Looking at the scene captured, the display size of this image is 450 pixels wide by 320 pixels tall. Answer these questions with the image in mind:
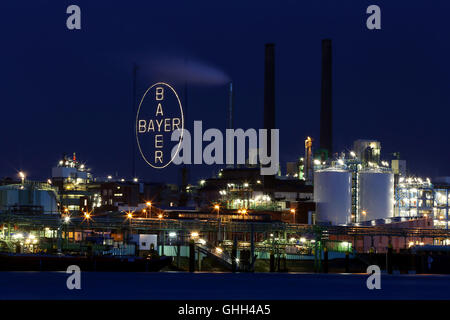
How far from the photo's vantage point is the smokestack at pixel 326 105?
302 ft

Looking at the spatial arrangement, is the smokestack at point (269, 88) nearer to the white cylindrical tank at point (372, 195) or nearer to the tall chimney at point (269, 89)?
the tall chimney at point (269, 89)

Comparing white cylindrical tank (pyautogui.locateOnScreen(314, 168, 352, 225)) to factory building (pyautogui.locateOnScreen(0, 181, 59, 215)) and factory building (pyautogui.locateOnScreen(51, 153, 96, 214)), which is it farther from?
factory building (pyautogui.locateOnScreen(51, 153, 96, 214))

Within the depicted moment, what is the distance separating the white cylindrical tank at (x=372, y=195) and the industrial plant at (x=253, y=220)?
0.39 ft

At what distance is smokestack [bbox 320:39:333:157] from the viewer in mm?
92000

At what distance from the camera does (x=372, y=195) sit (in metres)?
65.9

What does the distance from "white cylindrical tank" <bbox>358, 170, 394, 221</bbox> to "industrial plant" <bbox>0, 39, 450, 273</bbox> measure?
0.12 meters

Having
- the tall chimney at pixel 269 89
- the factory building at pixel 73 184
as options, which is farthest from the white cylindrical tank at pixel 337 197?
the factory building at pixel 73 184

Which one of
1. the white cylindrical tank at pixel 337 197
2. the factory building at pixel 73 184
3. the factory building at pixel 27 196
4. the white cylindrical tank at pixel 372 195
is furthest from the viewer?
the factory building at pixel 73 184

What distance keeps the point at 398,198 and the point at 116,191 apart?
48184 millimetres

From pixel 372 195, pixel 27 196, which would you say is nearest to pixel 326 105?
pixel 372 195

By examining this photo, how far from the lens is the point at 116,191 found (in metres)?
99.6

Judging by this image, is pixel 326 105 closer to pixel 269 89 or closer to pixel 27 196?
Result: pixel 269 89
